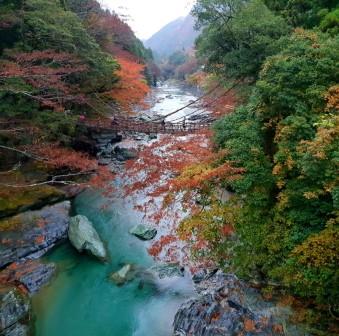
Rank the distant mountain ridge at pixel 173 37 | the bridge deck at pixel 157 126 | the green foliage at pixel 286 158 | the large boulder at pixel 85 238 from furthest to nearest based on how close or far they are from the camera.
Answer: the distant mountain ridge at pixel 173 37 < the bridge deck at pixel 157 126 < the large boulder at pixel 85 238 < the green foliage at pixel 286 158

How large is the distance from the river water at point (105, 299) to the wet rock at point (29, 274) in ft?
0.69

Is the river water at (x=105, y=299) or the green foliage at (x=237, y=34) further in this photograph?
the green foliage at (x=237, y=34)

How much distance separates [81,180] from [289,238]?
9182mm

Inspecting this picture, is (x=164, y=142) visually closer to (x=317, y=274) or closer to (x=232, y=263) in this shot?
(x=232, y=263)

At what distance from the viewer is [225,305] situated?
6.87m

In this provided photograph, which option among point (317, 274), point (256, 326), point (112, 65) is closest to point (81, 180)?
point (112, 65)

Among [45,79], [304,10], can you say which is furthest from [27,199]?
[304,10]

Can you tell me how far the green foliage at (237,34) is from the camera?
11.5 metres

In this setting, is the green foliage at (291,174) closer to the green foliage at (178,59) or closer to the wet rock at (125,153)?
the wet rock at (125,153)

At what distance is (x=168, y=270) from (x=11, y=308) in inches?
146

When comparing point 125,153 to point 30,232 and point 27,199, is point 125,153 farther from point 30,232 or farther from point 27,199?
point 30,232

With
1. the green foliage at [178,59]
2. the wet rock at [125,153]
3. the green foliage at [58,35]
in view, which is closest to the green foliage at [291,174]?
the green foliage at [58,35]

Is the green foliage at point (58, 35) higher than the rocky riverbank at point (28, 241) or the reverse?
higher

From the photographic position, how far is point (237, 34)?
11945 mm
